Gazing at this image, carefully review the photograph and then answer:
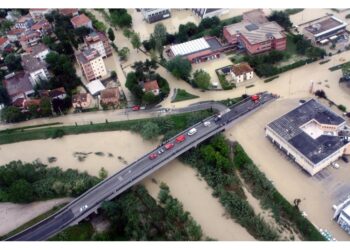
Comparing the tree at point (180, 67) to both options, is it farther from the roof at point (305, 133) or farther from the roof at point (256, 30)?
the roof at point (305, 133)

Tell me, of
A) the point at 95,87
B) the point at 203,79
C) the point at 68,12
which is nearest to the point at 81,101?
the point at 95,87

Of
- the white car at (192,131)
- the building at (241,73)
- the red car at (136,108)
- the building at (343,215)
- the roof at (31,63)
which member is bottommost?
the building at (343,215)

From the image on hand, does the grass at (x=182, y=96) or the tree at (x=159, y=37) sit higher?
the tree at (x=159, y=37)

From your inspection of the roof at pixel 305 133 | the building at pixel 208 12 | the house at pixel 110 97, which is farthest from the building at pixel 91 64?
the roof at pixel 305 133

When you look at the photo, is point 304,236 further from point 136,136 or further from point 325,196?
point 136,136

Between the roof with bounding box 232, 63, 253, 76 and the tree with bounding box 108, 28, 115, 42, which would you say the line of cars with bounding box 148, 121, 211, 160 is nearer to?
the roof with bounding box 232, 63, 253, 76

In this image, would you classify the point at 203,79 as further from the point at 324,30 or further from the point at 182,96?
the point at 324,30
